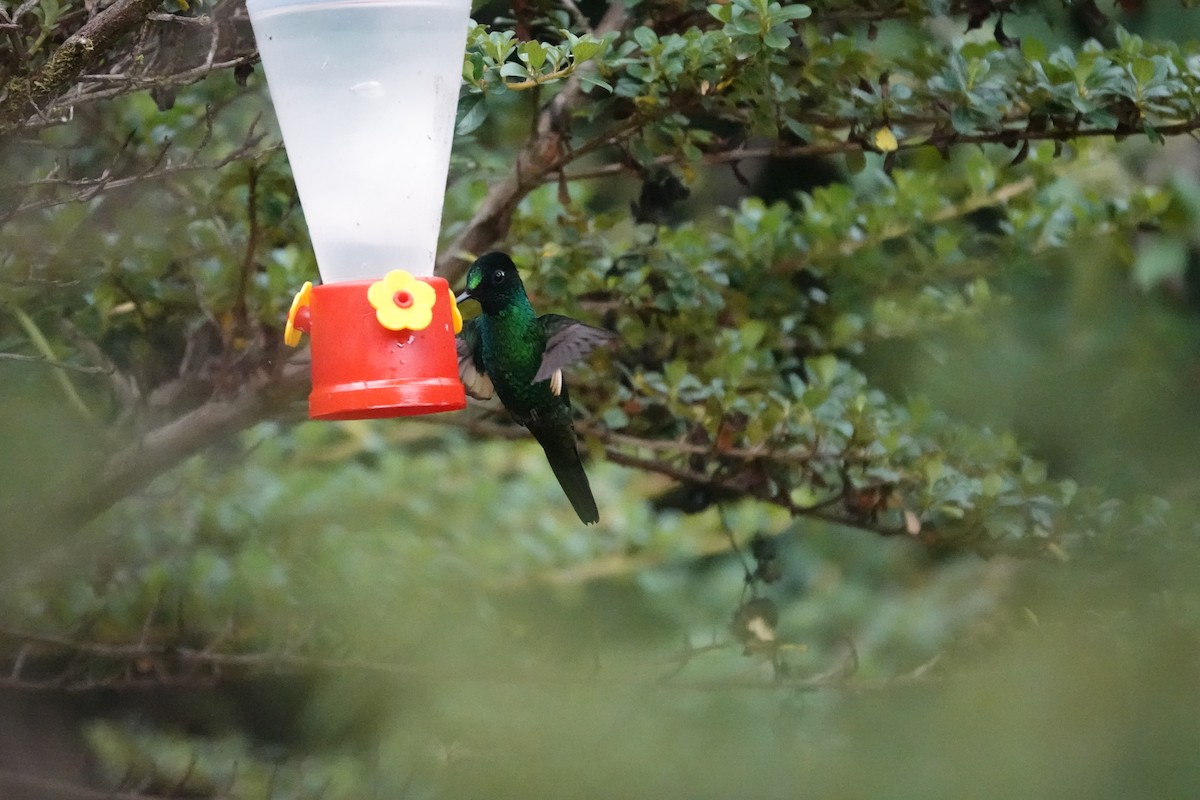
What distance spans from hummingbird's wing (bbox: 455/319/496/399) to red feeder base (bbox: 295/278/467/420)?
403mm

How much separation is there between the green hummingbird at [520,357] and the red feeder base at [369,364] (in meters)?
0.24

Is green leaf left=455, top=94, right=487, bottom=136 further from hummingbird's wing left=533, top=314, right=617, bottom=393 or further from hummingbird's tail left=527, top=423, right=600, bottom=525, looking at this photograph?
hummingbird's tail left=527, top=423, right=600, bottom=525

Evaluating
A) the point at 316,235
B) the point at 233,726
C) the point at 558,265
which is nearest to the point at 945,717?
the point at 558,265

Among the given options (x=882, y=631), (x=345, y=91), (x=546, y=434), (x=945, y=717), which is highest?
(x=345, y=91)

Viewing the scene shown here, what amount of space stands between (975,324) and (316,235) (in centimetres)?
127

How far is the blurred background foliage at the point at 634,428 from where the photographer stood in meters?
1.63

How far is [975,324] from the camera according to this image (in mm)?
2242

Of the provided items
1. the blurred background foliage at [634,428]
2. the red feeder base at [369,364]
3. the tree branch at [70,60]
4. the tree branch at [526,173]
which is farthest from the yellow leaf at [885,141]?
the tree branch at [70,60]

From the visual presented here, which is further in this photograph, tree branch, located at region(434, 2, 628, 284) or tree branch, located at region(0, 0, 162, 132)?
tree branch, located at region(434, 2, 628, 284)

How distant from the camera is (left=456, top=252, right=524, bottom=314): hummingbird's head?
57.0 inches

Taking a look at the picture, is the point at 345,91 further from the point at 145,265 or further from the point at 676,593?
the point at 676,593

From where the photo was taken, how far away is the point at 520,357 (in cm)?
161

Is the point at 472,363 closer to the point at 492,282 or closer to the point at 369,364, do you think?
the point at 492,282

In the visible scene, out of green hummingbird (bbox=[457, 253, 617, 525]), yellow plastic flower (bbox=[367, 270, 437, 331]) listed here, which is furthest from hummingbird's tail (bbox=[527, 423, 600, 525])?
yellow plastic flower (bbox=[367, 270, 437, 331])
